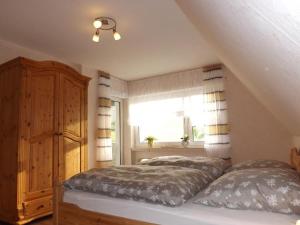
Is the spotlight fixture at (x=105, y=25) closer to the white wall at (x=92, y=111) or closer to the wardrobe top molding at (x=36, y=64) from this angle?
the wardrobe top molding at (x=36, y=64)

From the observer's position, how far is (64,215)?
206 centimetres

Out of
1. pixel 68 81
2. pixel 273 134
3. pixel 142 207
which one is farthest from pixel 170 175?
pixel 273 134

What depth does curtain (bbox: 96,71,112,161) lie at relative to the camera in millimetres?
4246

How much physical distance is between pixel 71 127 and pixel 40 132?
0.46 meters

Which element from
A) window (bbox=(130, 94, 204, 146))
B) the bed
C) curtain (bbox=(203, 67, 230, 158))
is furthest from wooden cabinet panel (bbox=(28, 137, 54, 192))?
curtain (bbox=(203, 67, 230, 158))

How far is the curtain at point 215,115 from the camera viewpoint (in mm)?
3949

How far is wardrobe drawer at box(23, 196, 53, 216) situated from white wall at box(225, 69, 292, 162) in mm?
2847

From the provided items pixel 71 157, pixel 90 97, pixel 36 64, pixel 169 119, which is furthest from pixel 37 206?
pixel 169 119

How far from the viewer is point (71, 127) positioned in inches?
132

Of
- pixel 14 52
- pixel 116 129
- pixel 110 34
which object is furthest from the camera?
pixel 116 129

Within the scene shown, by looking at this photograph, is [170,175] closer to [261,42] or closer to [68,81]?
[261,42]

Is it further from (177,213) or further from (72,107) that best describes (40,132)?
(177,213)

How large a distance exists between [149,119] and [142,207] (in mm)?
3383

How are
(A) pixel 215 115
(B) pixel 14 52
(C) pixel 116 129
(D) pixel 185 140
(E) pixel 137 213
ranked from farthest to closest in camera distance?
(C) pixel 116 129
(D) pixel 185 140
(A) pixel 215 115
(B) pixel 14 52
(E) pixel 137 213
